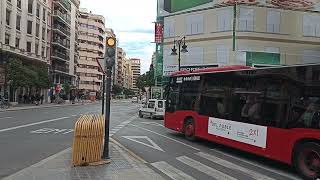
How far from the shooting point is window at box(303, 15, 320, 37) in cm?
5859

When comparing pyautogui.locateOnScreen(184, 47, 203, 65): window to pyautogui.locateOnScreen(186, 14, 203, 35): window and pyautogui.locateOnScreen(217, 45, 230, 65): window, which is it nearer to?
pyautogui.locateOnScreen(186, 14, 203, 35): window

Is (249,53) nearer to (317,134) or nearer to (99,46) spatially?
(317,134)

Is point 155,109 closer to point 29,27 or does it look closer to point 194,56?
point 194,56

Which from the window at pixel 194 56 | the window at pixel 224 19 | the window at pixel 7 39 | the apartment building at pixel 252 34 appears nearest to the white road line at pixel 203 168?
the apartment building at pixel 252 34

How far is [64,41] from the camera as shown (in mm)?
98562

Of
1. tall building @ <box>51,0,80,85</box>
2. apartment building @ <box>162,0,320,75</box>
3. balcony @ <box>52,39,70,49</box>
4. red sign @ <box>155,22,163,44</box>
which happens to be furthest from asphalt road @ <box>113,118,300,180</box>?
tall building @ <box>51,0,80,85</box>

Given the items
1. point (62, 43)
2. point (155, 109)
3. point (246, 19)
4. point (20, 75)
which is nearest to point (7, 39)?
point (20, 75)

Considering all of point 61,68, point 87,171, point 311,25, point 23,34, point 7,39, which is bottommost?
point 87,171

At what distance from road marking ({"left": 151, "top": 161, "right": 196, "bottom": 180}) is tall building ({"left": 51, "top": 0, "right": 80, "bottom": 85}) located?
259 ft

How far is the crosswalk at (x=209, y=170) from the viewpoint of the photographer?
10719 mm

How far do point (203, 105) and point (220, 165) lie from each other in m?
5.89

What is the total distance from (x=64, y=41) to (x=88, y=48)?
51.4 m

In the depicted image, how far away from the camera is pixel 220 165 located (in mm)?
12602

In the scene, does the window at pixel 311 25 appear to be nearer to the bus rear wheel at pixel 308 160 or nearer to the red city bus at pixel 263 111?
the red city bus at pixel 263 111
